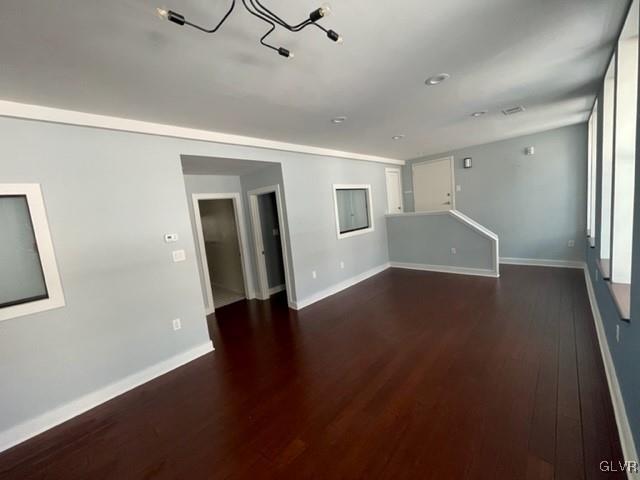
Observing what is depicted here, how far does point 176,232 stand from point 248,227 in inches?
79.9

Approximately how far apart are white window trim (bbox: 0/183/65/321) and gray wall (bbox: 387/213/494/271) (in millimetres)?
5593

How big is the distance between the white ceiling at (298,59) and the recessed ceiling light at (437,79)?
0.08 meters

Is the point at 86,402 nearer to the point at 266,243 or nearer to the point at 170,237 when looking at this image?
the point at 170,237

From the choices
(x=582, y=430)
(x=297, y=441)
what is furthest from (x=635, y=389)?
(x=297, y=441)

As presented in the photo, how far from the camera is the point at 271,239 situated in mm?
5262

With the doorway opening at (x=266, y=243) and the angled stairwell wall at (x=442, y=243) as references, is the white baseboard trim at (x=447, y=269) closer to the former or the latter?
the angled stairwell wall at (x=442, y=243)

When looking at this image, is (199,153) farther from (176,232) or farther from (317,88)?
(317,88)

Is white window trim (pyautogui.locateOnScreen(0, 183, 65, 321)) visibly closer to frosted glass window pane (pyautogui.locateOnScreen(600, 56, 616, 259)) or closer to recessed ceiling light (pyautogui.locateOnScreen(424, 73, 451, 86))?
recessed ceiling light (pyautogui.locateOnScreen(424, 73, 451, 86))

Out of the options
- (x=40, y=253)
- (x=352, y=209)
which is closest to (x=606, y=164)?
(x=352, y=209)

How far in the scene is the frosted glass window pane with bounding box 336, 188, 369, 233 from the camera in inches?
206

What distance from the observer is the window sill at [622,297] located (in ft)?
5.33

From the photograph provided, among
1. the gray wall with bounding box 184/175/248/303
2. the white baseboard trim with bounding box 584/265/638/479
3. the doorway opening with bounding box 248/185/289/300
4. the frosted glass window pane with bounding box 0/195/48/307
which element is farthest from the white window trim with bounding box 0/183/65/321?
the white baseboard trim with bounding box 584/265/638/479

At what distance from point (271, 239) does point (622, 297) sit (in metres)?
4.60

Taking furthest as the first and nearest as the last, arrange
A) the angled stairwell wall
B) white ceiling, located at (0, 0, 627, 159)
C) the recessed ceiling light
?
the angled stairwell wall < the recessed ceiling light < white ceiling, located at (0, 0, 627, 159)
